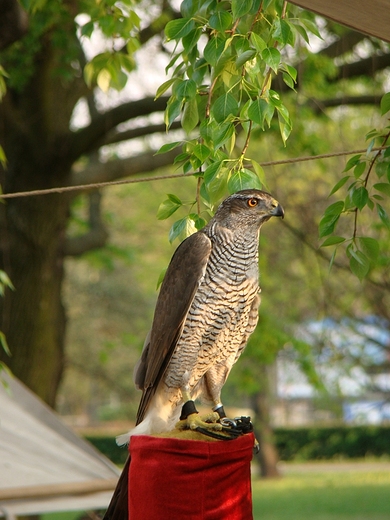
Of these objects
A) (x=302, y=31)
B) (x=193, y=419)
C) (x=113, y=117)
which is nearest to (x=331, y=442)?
(x=113, y=117)

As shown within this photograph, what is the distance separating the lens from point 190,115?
211 centimetres

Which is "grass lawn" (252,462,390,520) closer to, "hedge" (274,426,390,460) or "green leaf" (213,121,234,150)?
"hedge" (274,426,390,460)

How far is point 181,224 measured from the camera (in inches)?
84.4

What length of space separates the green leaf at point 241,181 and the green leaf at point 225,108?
16 centimetres

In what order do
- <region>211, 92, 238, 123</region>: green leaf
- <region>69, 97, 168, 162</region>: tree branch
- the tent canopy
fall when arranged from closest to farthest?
the tent canopy < <region>211, 92, 238, 123</region>: green leaf < <region>69, 97, 168, 162</region>: tree branch

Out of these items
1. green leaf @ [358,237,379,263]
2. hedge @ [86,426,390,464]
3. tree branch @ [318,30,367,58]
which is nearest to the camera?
green leaf @ [358,237,379,263]

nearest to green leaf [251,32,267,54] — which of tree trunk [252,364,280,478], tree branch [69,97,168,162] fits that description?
tree branch [69,97,168,162]

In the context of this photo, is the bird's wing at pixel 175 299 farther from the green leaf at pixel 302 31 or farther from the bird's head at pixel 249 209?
the green leaf at pixel 302 31

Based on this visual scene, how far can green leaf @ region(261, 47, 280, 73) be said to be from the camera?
5.79ft

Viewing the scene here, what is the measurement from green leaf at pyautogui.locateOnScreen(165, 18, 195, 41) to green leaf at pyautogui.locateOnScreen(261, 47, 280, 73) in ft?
0.79

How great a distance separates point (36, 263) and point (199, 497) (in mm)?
5110

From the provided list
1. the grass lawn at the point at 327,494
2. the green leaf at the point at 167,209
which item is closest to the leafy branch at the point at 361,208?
the green leaf at the point at 167,209

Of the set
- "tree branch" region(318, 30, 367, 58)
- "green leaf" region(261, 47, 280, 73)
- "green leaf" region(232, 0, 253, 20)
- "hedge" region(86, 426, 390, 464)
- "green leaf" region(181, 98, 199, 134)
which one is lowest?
"green leaf" region(261, 47, 280, 73)

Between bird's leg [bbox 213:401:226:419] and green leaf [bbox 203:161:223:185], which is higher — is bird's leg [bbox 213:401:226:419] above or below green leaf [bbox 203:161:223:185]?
below
